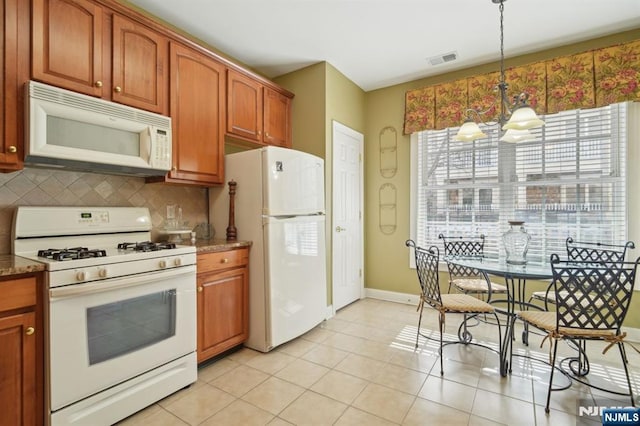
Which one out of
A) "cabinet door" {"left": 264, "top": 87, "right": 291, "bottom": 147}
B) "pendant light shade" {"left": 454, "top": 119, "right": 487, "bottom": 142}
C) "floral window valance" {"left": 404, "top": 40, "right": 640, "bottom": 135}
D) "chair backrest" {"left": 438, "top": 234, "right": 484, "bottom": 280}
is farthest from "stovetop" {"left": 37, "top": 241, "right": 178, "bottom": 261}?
"floral window valance" {"left": 404, "top": 40, "right": 640, "bottom": 135}

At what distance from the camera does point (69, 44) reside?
1.84m

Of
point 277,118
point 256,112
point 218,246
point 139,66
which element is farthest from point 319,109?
point 218,246

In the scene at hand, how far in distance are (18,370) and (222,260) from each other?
1194 millimetres

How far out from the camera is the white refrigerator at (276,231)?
250cm

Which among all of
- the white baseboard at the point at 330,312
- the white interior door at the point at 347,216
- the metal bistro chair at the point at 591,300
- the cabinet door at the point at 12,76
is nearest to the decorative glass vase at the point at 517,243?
the metal bistro chair at the point at 591,300

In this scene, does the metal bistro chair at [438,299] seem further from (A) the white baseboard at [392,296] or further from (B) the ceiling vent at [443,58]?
(B) the ceiling vent at [443,58]

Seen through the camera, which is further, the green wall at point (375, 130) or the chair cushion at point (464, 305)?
the green wall at point (375, 130)

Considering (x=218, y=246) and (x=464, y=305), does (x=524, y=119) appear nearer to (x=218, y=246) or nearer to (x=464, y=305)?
(x=464, y=305)

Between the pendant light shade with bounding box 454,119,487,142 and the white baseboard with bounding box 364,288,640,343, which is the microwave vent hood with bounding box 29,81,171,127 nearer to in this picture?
the pendant light shade with bounding box 454,119,487,142

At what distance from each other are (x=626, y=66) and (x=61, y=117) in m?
4.32

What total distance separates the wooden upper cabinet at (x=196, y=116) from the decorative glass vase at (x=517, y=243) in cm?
240

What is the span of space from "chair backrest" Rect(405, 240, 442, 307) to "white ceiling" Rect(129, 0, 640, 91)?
6.47 ft

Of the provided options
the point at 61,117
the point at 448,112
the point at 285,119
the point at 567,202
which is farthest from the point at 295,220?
the point at 567,202

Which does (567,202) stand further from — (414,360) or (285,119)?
(285,119)
